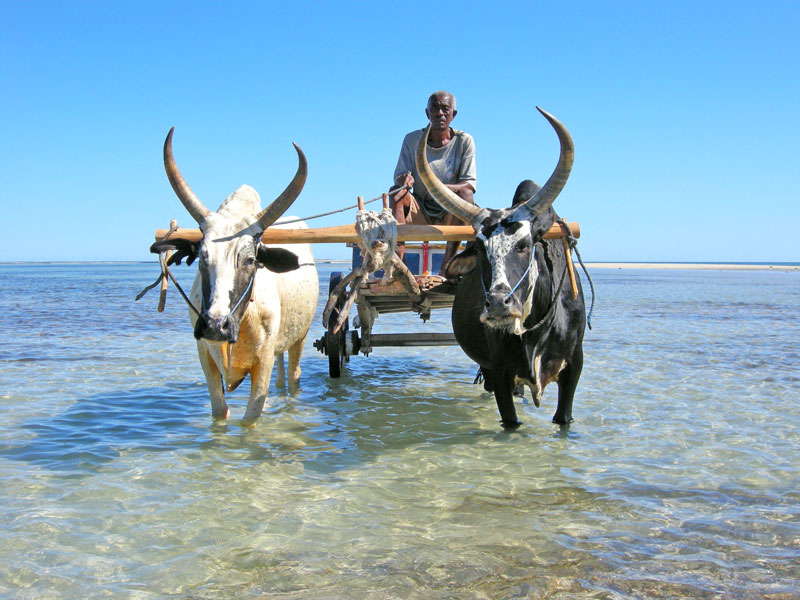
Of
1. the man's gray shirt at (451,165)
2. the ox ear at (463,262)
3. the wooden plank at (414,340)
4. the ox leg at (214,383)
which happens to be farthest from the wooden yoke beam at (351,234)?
the wooden plank at (414,340)

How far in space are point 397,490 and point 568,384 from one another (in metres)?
1.88

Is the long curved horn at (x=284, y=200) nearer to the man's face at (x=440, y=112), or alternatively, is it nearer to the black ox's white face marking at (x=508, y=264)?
the black ox's white face marking at (x=508, y=264)

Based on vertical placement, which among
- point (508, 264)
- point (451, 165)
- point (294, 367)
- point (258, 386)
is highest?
point (451, 165)

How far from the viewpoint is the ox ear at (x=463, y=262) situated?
5.26 m

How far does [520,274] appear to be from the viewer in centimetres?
469

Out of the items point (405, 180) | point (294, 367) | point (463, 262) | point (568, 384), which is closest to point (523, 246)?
point (463, 262)

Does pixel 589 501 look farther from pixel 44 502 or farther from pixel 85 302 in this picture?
pixel 85 302

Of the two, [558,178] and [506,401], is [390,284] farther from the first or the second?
[558,178]

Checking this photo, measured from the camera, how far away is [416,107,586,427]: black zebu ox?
15.2 feet

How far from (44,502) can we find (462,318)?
3382 mm

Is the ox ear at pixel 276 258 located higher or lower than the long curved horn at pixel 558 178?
lower

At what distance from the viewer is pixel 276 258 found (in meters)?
5.19

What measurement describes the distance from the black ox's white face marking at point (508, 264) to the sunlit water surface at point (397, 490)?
1.19 m

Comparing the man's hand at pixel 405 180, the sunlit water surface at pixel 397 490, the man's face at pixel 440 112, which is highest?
the man's face at pixel 440 112
